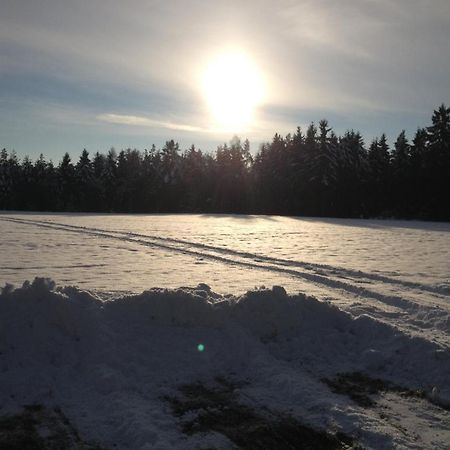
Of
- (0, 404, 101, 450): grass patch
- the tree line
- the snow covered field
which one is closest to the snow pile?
the snow covered field

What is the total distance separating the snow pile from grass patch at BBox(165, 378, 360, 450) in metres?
0.17

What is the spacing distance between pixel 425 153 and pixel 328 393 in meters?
50.5

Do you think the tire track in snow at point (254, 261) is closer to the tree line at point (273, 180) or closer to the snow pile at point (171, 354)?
the snow pile at point (171, 354)

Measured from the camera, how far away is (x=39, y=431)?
373cm

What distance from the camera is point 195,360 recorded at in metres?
5.14

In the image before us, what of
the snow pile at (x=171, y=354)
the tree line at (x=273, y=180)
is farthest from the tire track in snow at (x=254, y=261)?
the tree line at (x=273, y=180)

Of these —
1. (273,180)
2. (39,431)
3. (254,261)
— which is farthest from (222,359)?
(273,180)

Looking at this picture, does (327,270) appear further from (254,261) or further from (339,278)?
(254,261)

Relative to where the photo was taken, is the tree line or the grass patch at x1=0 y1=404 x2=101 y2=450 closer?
the grass patch at x1=0 y1=404 x2=101 y2=450

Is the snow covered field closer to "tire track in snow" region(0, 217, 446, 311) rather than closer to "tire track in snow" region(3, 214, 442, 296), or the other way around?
"tire track in snow" region(0, 217, 446, 311)

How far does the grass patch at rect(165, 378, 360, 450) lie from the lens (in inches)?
144

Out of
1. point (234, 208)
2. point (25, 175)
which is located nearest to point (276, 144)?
point (234, 208)

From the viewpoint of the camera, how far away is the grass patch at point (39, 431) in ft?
11.6

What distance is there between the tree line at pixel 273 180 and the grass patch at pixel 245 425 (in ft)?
158
